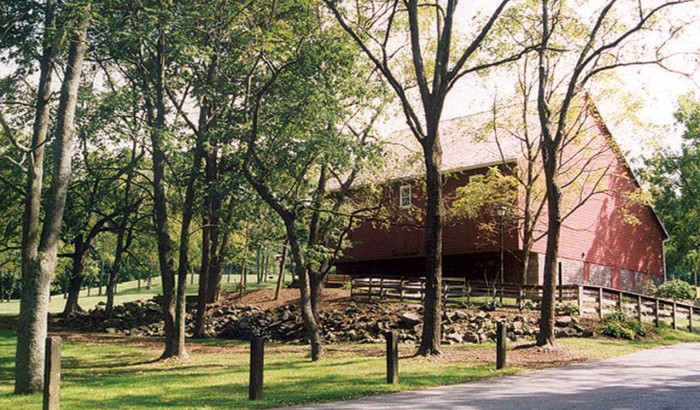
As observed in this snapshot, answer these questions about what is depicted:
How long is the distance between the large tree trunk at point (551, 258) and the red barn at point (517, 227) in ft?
31.8

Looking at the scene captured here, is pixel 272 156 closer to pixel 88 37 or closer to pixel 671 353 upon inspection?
pixel 88 37

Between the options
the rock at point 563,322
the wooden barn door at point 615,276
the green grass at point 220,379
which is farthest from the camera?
the wooden barn door at point 615,276

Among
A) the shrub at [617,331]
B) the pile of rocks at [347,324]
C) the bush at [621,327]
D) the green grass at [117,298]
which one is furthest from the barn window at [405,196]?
the green grass at [117,298]

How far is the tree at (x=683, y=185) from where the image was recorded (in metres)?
53.7

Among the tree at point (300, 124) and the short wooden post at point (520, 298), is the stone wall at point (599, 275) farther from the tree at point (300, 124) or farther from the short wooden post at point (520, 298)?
the tree at point (300, 124)

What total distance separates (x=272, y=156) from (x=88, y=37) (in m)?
5.65

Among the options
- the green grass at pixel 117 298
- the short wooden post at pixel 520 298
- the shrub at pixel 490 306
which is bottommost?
the green grass at pixel 117 298

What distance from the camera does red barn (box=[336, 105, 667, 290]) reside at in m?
33.8

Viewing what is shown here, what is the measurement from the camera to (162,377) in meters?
16.2

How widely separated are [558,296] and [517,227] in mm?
6471

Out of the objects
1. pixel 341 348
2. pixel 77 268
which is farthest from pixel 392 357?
pixel 77 268

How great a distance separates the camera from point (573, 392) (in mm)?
11578

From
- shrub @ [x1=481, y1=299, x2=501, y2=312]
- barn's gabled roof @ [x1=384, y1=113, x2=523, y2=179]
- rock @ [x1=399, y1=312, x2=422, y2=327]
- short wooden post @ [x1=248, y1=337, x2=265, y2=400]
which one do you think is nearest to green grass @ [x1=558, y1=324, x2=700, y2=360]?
rock @ [x1=399, y1=312, x2=422, y2=327]

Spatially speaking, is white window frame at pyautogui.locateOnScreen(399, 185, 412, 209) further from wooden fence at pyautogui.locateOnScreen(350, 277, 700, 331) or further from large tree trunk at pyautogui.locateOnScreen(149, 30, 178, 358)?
large tree trunk at pyautogui.locateOnScreen(149, 30, 178, 358)
